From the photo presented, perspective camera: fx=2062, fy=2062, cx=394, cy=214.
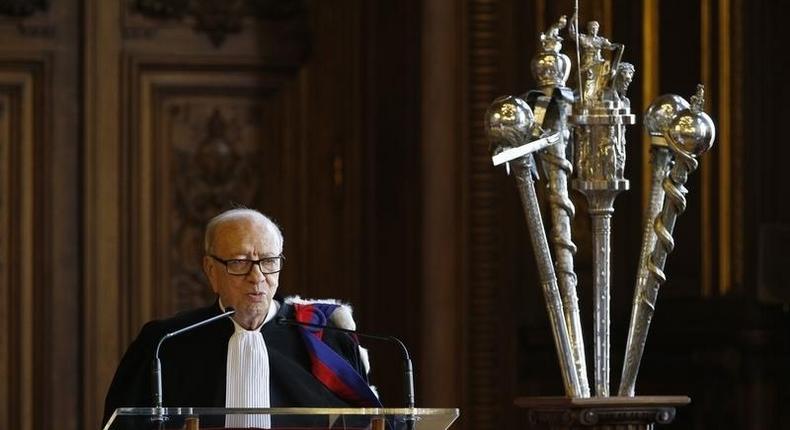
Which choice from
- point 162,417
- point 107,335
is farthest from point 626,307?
point 162,417

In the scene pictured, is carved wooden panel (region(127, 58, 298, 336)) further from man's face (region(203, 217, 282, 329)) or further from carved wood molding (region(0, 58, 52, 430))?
man's face (region(203, 217, 282, 329))

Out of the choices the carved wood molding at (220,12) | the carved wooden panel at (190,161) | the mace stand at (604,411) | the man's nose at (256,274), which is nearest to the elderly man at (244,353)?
the man's nose at (256,274)

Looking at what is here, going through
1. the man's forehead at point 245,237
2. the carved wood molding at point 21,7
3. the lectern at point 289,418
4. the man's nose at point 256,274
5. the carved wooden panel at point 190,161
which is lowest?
the lectern at point 289,418

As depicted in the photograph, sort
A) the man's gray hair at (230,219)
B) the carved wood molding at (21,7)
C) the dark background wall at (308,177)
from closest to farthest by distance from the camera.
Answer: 1. the man's gray hair at (230,219)
2. the dark background wall at (308,177)
3. the carved wood molding at (21,7)

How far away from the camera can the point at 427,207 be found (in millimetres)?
6617

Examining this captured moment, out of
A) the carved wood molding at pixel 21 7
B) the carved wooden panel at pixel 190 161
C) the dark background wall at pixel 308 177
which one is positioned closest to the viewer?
the dark background wall at pixel 308 177

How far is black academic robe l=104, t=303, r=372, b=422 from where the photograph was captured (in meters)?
4.95

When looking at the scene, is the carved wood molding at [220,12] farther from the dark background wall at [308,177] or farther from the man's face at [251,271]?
the man's face at [251,271]

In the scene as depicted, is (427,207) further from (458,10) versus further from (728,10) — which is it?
(728,10)

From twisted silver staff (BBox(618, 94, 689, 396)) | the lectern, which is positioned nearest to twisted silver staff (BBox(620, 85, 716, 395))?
twisted silver staff (BBox(618, 94, 689, 396))

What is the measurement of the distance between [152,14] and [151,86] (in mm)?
249

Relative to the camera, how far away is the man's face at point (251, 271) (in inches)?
197

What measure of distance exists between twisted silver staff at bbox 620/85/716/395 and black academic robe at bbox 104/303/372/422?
0.89 m

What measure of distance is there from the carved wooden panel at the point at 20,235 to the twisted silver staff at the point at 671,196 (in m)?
3.13
